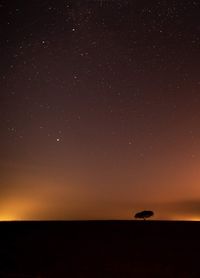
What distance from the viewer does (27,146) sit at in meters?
2.12

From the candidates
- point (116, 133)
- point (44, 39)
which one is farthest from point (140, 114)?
point (44, 39)
